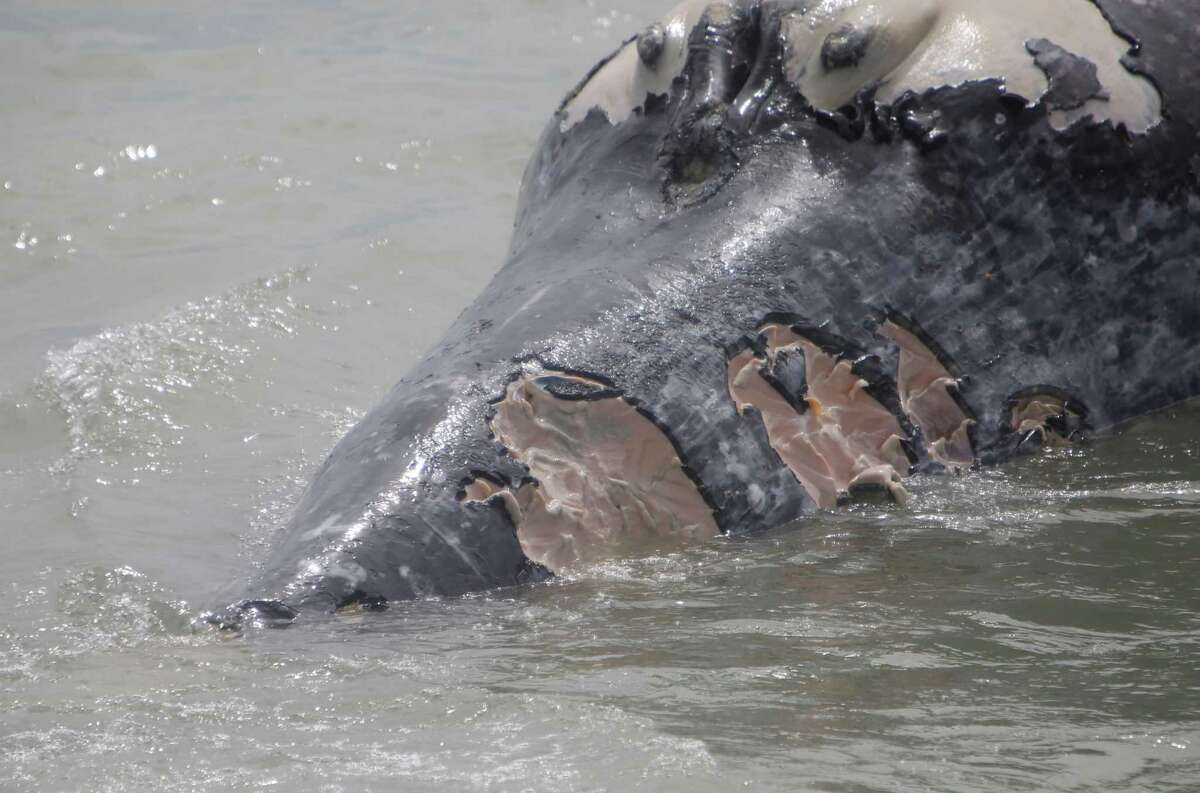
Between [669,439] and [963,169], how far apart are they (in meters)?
0.94

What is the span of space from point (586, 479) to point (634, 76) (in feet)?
3.85

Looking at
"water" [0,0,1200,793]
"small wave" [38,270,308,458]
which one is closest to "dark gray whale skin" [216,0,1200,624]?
"water" [0,0,1200,793]

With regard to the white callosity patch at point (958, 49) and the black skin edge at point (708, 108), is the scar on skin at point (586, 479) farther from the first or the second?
the white callosity patch at point (958, 49)

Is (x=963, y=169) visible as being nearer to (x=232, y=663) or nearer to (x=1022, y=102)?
(x=1022, y=102)

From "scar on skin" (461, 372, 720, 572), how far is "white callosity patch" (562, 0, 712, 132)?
92cm

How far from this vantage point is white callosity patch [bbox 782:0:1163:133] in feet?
12.1

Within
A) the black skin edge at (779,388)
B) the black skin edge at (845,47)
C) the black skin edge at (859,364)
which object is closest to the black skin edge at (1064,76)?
the black skin edge at (845,47)

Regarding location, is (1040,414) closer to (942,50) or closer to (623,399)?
(942,50)

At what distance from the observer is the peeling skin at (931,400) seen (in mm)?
3615

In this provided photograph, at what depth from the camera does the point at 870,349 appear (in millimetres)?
3572

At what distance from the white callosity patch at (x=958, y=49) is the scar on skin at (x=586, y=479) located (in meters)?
0.93

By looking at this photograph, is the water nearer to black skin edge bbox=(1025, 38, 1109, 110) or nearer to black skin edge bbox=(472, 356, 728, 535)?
black skin edge bbox=(472, 356, 728, 535)

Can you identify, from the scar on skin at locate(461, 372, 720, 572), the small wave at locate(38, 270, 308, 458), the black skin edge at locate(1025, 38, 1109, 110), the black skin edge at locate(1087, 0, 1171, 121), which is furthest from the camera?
the small wave at locate(38, 270, 308, 458)

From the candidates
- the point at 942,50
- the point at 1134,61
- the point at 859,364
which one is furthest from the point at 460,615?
the point at 1134,61
